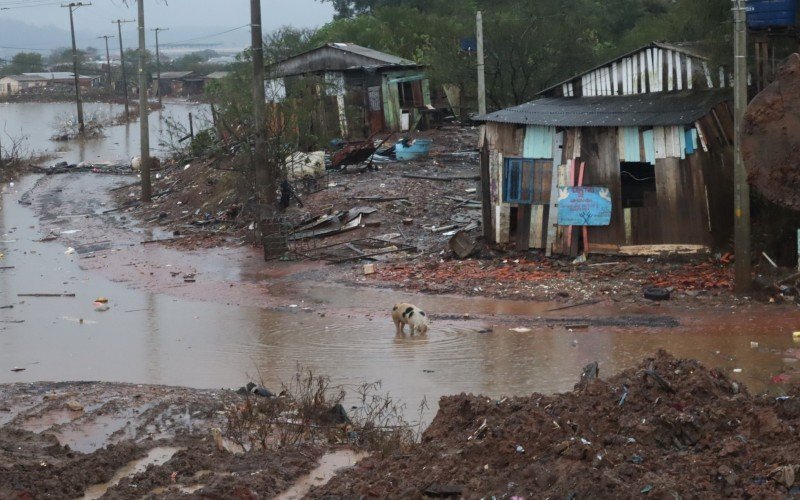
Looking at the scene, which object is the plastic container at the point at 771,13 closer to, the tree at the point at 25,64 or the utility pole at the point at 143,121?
the utility pole at the point at 143,121

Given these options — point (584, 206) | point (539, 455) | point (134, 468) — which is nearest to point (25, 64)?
point (584, 206)

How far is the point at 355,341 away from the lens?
14.1 metres

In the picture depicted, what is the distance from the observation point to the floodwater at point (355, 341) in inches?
472

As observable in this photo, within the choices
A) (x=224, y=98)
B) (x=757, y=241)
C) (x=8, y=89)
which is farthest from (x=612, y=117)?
(x=8, y=89)

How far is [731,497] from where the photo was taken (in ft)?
18.4

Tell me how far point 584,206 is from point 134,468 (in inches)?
440

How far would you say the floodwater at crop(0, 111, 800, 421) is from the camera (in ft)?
39.3

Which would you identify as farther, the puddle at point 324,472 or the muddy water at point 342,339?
the muddy water at point 342,339

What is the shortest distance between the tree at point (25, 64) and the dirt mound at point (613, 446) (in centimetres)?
13014

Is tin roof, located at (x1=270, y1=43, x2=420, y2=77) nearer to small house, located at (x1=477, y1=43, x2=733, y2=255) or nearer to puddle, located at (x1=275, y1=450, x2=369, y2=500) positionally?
small house, located at (x1=477, y1=43, x2=733, y2=255)

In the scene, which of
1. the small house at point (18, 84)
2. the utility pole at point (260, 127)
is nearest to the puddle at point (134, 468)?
the utility pole at point (260, 127)

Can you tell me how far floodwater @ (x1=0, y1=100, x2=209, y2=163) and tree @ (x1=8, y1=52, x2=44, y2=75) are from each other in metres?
39.5

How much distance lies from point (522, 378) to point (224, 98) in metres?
25.1

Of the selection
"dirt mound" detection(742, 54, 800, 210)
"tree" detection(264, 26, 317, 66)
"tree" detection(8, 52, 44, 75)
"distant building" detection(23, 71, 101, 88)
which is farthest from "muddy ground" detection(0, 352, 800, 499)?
"tree" detection(8, 52, 44, 75)
